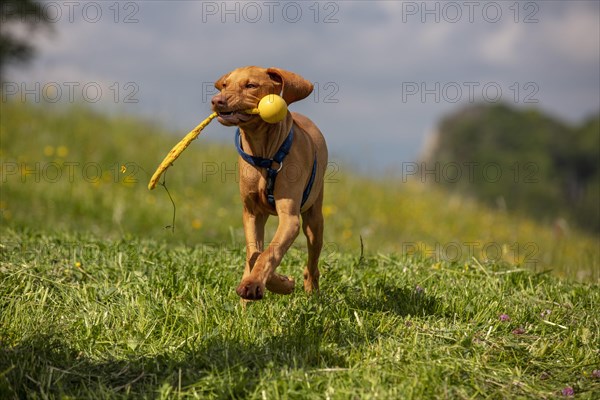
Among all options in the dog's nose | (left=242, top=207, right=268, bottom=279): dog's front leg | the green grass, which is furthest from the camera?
(left=242, top=207, right=268, bottom=279): dog's front leg

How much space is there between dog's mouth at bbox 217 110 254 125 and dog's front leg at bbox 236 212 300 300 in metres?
0.61

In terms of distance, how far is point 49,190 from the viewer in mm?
10305

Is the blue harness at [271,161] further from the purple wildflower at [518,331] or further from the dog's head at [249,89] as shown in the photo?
the purple wildflower at [518,331]

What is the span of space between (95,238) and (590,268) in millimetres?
4708

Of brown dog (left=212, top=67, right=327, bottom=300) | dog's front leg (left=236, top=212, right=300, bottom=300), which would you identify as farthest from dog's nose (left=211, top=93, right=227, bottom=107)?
dog's front leg (left=236, top=212, right=300, bottom=300)

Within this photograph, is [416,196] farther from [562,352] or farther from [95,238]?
[562,352]

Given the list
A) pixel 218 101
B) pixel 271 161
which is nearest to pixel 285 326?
pixel 271 161

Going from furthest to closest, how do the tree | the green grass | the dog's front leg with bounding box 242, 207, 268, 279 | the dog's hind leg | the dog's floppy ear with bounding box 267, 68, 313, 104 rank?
the tree < the dog's hind leg < the dog's front leg with bounding box 242, 207, 268, 279 < the dog's floppy ear with bounding box 267, 68, 313, 104 < the green grass

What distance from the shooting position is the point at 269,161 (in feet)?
14.1

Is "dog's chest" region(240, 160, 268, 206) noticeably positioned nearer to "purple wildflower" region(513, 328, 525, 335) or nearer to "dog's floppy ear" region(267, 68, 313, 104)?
"dog's floppy ear" region(267, 68, 313, 104)

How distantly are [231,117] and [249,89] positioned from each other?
0.82 ft

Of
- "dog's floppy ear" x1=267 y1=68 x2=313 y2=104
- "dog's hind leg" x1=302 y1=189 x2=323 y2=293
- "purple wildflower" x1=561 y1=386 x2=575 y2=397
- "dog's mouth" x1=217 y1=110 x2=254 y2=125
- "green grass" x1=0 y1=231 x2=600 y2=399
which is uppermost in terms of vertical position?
"dog's floppy ear" x1=267 y1=68 x2=313 y2=104

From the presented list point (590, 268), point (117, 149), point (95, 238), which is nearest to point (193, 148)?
point (117, 149)

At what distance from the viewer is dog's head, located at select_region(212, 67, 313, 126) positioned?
4043 mm
